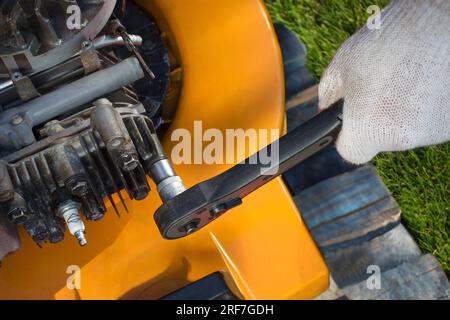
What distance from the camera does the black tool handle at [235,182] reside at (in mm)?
830

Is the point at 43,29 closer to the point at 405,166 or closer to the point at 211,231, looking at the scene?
the point at 211,231

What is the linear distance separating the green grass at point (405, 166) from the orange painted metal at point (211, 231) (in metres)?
0.42

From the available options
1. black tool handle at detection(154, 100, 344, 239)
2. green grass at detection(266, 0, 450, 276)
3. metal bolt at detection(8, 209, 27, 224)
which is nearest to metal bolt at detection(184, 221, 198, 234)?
black tool handle at detection(154, 100, 344, 239)

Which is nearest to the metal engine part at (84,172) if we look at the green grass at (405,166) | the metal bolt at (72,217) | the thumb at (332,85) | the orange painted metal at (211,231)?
the metal bolt at (72,217)

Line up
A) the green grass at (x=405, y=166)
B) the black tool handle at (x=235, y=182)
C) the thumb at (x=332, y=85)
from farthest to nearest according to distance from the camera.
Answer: the green grass at (x=405, y=166), the thumb at (x=332, y=85), the black tool handle at (x=235, y=182)

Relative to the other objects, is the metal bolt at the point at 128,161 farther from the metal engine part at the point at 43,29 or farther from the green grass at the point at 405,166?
the green grass at the point at 405,166

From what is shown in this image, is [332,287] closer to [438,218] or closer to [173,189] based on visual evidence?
[438,218]

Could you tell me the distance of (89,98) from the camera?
94 centimetres

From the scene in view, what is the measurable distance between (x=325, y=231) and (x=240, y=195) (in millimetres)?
516

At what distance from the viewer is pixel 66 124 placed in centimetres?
92

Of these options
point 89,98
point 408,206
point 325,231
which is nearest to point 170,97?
point 89,98

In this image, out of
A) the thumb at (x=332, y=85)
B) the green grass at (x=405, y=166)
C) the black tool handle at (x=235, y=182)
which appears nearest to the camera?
the black tool handle at (x=235, y=182)

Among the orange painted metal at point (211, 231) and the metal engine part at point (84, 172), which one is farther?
the orange painted metal at point (211, 231)

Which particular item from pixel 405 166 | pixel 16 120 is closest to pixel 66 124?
pixel 16 120
